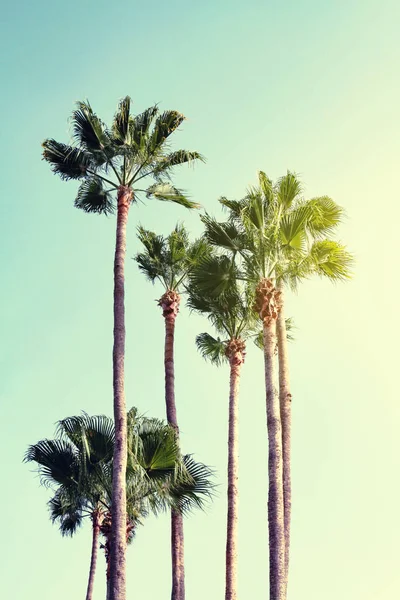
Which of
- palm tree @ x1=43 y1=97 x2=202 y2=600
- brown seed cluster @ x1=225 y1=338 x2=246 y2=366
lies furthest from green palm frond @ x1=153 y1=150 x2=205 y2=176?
brown seed cluster @ x1=225 y1=338 x2=246 y2=366

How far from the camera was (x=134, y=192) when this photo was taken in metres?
18.3

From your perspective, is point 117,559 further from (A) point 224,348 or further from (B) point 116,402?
(A) point 224,348

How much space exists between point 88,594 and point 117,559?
38.1ft

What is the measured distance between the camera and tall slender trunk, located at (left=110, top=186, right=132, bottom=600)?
1312cm

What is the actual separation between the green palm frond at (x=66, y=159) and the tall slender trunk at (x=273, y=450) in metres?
5.46

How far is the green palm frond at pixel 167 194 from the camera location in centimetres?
1881

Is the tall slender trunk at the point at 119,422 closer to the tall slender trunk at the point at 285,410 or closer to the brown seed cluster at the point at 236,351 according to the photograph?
the tall slender trunk at the point at 285,410

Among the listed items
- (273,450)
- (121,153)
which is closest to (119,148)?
(121,153)

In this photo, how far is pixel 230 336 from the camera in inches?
872

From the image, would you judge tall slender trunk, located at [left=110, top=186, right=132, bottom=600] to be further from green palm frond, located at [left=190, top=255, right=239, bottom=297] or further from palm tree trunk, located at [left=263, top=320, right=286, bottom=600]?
palm tree trunk, located at [left=263, top=320, right=286, bottom=600]

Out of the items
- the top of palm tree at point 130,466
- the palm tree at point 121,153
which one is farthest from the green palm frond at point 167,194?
the top of palm tree at point 130,466

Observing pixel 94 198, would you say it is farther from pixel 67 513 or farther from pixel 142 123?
pixel 67 513

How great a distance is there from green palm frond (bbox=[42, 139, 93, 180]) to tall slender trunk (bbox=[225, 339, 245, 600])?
7328 millimetres

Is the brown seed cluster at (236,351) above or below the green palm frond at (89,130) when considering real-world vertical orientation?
below
